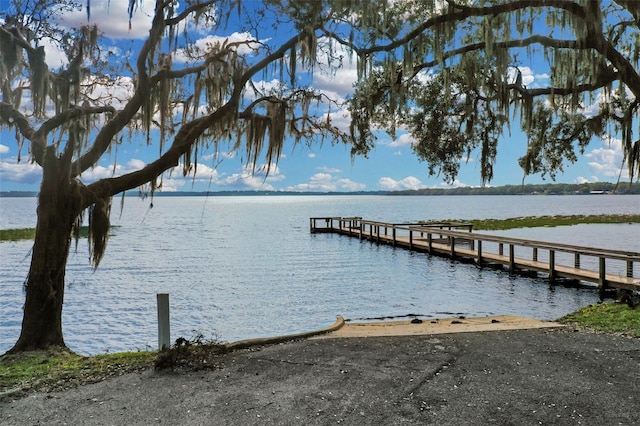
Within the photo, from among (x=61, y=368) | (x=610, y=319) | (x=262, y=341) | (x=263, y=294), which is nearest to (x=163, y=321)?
(x=61, y=368)

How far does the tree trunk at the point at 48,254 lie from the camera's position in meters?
8.11

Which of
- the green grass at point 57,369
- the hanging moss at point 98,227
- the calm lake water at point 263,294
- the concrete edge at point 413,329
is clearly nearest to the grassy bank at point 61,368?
the green grass at point 57,369

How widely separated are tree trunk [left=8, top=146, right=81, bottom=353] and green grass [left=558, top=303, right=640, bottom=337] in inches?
355

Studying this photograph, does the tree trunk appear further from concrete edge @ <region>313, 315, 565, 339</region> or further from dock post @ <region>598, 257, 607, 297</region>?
dock post @ <region>598, 257, 607, 297</region>

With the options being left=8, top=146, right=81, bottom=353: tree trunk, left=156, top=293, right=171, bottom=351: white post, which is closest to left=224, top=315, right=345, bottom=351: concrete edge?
left=156, top=293, right=171, bottom=351: white post

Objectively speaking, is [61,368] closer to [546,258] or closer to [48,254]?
[48,254]

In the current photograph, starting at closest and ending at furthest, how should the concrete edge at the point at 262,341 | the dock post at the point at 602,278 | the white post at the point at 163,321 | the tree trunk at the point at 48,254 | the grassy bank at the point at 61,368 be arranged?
the grassy bank at the point at 61,368, the white post at the point at 163,321, the concrete edge at the point at 262,341, the tree trunk at the point at 48,254, the dock post at the point at 602,278

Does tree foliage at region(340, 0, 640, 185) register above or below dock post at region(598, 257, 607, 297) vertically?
above

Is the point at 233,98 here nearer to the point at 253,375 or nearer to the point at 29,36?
the point at 29,36

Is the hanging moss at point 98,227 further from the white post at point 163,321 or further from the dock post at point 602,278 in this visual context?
the dock post at point 602,278

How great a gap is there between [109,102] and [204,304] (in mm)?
9628

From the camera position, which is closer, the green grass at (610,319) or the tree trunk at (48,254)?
the tree trunk at (48,254)

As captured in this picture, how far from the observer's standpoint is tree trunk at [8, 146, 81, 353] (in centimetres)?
811

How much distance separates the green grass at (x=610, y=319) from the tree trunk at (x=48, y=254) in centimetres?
903
